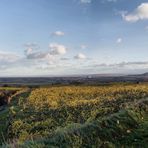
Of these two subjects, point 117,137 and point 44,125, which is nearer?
point 117,137

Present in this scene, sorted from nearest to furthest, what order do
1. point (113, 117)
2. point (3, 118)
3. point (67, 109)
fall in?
point (113, 117)
point (67, 109)
point (3, 118)

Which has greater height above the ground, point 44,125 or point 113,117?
point 113,117

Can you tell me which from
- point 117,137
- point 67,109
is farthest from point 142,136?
point 67,109

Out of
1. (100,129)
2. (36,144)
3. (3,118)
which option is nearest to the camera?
(36,144)

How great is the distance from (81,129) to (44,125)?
16465 millimetres

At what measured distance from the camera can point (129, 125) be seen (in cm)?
985

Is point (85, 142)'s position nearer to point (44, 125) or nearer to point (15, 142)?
point (15, 142)

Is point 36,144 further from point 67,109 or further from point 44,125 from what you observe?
point 67,109

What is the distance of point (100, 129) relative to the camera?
9422mm

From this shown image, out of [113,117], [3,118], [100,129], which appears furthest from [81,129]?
[3,118]

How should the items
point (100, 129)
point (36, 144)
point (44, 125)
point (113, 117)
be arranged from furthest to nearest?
point (44, 125), point (113, 117), point (100, 129), point (36, 144)

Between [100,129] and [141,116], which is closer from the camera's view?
[100,129]

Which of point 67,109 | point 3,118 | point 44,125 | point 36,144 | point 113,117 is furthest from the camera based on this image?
point 3,118

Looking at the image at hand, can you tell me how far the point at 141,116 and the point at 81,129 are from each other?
1837mm
